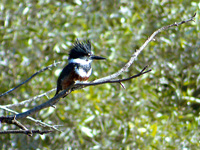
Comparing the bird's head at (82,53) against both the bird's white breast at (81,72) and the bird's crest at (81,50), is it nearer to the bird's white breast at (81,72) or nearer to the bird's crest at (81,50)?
the bird's crest at (81,50)

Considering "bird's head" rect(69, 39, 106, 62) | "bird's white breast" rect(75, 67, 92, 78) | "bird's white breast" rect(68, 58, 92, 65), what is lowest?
"bird's white breast" rect(75, 67, 92, 78)

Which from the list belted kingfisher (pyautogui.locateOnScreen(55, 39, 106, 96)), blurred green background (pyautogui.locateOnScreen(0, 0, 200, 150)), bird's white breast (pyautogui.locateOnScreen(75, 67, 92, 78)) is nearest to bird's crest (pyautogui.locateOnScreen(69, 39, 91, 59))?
belted kingfisher (pyautogui.locateOnScreen(55, 39, 106, 96))

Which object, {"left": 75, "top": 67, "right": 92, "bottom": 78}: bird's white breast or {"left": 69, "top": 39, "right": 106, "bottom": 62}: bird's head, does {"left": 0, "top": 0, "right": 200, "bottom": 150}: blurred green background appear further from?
{"left": 75, "top": 67, "right": 92, "bottom": 78}: bird's white breast

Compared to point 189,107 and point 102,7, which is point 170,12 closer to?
point 102,7

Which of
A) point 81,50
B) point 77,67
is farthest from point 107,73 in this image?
point 77,67

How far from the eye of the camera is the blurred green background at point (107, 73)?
3.32 metres

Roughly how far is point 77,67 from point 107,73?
121cm

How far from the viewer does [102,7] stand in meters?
3.76

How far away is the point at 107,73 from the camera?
343 cm

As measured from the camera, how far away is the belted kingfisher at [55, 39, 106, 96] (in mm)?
2231

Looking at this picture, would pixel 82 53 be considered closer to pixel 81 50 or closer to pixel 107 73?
pixel 81 50

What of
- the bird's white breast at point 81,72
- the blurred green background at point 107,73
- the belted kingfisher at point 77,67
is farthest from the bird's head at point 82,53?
the blurred green background at point 107,73

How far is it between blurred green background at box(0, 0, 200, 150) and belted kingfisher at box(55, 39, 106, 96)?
0.82 meters

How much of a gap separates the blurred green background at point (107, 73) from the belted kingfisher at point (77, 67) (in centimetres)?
82
